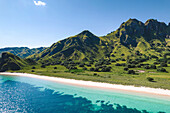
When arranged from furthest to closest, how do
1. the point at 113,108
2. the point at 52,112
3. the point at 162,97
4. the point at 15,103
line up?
the point at 162,97
the point at 15,103
the point at 113,108
the point at 52,112

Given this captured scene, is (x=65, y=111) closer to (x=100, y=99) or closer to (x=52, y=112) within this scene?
(x=52, y=112)

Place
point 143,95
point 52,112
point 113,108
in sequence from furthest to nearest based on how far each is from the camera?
point 143,95 → point 113,108 → point 52,112

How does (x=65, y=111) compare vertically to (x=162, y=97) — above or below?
below

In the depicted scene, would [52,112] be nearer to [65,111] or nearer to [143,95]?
[65,111]

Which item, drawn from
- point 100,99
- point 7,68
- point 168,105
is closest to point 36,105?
point 100,99

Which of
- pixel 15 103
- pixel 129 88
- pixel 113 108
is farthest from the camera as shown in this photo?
pixel 129 88

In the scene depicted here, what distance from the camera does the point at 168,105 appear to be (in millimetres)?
29531

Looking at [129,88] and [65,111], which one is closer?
[65,111]

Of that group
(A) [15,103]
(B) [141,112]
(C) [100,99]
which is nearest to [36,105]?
(A) [15,103]

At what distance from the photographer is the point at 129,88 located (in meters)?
43.3

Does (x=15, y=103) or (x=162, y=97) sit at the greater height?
(x=162, y=97)

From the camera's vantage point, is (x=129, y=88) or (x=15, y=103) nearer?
(x=15, y=103)

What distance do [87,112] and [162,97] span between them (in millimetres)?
28559

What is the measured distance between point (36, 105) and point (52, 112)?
25.5 ft
